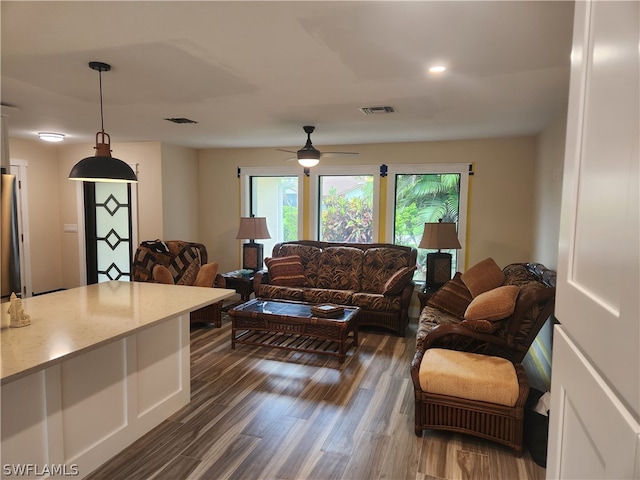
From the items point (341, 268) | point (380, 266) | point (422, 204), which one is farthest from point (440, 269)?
point (341, 268)

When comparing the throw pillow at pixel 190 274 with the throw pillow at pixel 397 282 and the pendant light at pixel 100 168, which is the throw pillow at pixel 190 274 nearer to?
the throw pillow at pixel 397 282

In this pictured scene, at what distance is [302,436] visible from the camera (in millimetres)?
2637

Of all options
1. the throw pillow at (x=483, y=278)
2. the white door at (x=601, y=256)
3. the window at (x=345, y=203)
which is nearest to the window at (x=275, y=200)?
the window at (x=345, y=203)

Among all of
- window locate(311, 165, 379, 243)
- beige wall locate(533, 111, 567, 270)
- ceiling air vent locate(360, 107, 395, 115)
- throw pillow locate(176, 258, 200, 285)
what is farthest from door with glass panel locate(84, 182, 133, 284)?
beige wall locate(533, 111, 567, 270)

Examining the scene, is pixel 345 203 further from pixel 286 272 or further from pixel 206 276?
pixel 206 276

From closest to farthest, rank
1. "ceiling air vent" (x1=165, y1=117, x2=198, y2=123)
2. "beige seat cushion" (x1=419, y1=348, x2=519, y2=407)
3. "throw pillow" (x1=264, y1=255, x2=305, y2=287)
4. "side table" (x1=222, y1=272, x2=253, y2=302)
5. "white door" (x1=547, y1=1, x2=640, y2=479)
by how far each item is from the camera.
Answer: "white door" (x1=547, y1=1, x2=640, y2=479) < "beige seat cushion" (x1=419, y1=348, x2=519, y2=407) < "ceiling air vent" (x1=165, y1=117, x2=198, y2=123) < "throw pillow" (x1=264, y1=255, x2=305, y2=287) < "side table" (x1=222, y1=272, x2=253, y2=302)

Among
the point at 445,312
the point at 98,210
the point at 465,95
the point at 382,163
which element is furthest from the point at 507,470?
the point at 98,210

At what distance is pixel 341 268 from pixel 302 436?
300cm

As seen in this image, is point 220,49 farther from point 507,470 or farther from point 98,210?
point 98,210

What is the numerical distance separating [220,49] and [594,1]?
6.44 feet

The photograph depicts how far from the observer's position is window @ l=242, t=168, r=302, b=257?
20.6 ft

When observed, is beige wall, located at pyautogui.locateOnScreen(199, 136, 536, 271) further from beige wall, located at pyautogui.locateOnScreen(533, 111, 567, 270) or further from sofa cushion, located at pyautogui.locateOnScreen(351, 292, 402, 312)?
sofa cushion, located at pyautogui.locateOnScreen(351, 292, 402, 312)

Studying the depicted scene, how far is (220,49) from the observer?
2.30 metres

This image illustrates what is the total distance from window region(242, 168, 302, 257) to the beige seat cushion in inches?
152
